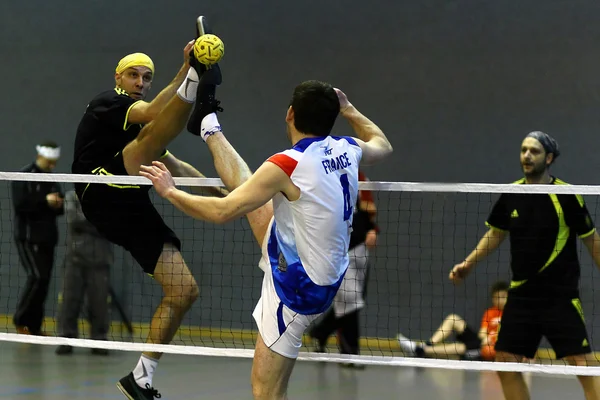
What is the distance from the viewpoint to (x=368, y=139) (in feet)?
15.8

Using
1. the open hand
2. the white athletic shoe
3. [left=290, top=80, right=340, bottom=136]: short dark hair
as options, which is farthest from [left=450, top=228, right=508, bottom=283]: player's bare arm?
the white athletic shoe

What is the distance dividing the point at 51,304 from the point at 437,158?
508cm

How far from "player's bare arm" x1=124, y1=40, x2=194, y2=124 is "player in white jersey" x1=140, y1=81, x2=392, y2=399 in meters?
0.99

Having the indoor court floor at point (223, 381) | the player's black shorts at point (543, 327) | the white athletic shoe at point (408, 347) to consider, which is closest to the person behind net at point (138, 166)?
the indoor court floor at point (223, 381)

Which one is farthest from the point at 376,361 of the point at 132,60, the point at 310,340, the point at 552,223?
the point at 310,340

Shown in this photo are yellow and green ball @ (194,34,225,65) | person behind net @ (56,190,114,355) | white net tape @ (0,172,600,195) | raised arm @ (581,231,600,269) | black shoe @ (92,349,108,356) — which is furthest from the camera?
person behind net @ (56,190,114,355)

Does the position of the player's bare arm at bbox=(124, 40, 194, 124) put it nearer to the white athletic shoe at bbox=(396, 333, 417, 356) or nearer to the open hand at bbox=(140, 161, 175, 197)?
the open hand at bbox=(140, 161, 175, 197)

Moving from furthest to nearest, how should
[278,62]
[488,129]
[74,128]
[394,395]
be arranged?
[74,128] < [278,62] < [488,129] < [394,395]

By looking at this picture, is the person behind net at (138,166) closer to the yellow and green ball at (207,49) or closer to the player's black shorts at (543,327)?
the yellow and green ball at (207,49)

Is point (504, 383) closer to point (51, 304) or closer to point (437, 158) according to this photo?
point (437, 158)

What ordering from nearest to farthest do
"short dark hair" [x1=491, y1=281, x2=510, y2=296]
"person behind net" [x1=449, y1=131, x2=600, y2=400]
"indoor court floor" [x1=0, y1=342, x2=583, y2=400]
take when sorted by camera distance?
"person behind net" [x1=449, y1=131, x2=600, y2=400], "indoor court floor" [x1=0, y1=342, x2=583, y2=400], "short dark hair" [x1=491, y1=281, x2=510, y2=296]

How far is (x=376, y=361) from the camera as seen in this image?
523cm

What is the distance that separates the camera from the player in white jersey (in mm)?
3906

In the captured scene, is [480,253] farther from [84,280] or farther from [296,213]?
[84,280]
